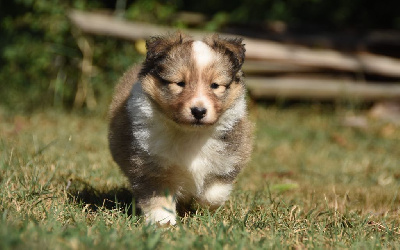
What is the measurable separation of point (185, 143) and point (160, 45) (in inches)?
27.0

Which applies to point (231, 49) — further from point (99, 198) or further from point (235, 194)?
point (99, 198)

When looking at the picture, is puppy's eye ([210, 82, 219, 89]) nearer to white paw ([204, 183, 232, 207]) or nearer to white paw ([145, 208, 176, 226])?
white paw ([204, 183, 232, 207])

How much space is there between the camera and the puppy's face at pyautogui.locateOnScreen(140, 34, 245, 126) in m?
3.50

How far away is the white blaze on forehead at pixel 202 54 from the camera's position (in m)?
3.64

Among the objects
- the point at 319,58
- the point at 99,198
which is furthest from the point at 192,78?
the point at 319,58

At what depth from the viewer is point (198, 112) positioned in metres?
3.45

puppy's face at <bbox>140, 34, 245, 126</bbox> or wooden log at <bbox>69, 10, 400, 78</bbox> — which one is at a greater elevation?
puppy's face at <bbox>140, 34, 245, 126</bbox>

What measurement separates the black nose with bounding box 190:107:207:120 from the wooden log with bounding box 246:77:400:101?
5.41m

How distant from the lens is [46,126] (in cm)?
739

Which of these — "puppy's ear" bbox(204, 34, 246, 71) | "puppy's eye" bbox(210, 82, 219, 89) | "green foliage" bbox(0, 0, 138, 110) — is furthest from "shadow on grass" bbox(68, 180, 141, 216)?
"green foliage" bbox(0, 0, 138, 110)

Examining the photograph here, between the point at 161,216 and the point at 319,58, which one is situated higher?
the point at 319,58

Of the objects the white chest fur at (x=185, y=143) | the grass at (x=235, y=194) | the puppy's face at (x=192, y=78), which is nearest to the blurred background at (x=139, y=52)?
the grass at (x=235, y=194)

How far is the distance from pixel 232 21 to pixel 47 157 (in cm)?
505

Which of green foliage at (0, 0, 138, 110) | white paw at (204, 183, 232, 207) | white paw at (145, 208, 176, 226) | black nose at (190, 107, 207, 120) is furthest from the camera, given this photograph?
green foliage at (0, 0, 138, 110)
